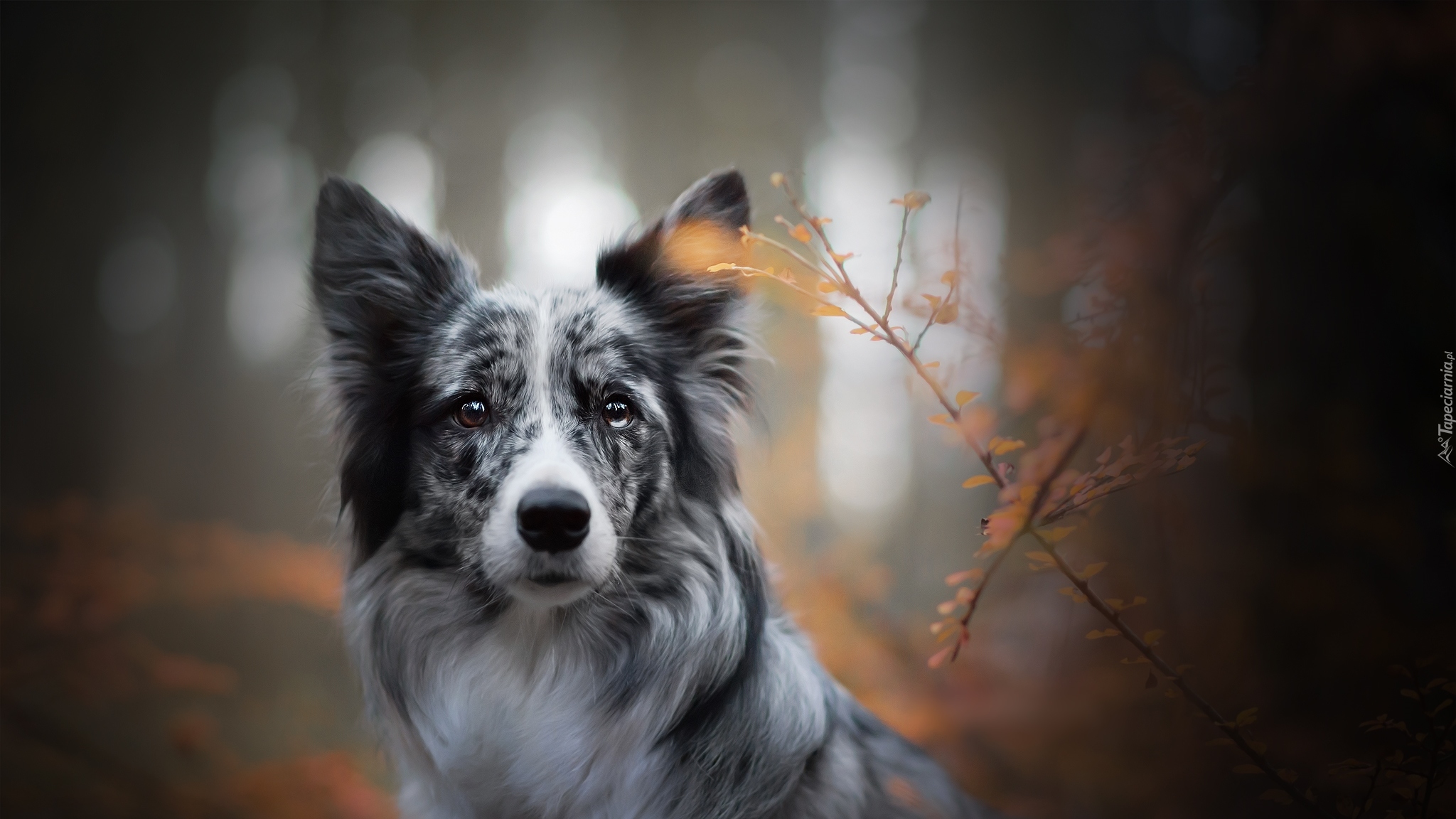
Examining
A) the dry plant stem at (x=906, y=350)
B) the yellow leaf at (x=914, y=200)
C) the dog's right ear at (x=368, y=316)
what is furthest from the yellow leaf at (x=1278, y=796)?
the dog's right ear at (x=368, y=316)

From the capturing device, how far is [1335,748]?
1758 millimetres

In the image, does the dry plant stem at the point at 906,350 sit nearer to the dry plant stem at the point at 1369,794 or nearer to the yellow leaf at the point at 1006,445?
the yellow leaf at the point at 1006,445

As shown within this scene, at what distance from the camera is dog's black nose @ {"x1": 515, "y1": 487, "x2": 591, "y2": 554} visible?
116cm

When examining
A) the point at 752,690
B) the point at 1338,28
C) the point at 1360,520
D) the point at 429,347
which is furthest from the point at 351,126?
the point at 1360,520

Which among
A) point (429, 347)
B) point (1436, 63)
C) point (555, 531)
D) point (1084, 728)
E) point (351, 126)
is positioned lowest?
point (1084, 728)

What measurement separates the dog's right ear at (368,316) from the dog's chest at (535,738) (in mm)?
346

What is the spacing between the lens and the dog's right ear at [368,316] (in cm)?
147

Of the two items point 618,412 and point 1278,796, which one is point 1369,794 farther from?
point 618,412

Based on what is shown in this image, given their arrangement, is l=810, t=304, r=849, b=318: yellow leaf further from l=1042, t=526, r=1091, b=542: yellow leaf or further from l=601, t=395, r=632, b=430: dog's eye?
l=1042, t=526, r=1091, b=542: yellow leaf

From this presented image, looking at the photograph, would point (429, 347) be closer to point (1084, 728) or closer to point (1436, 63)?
point (1084, 728)

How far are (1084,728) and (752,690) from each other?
1.31 meters

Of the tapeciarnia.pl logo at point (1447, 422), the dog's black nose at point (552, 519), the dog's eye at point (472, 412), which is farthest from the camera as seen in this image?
the tapeciarnia.pl logo at point (1447, 422)

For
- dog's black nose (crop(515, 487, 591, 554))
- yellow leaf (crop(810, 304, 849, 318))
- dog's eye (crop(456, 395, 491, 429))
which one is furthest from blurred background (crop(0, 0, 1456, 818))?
dog's black nose (crop(515, 487, 591, 554))

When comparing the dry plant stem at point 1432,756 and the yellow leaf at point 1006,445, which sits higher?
the yellow leaf at point 1006,445
